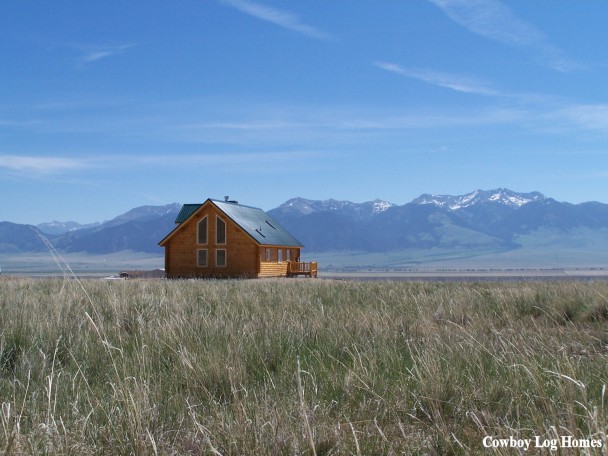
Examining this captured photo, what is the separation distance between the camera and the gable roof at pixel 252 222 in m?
40.9

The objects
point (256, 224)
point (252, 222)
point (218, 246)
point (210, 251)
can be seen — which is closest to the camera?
point (218, 246)

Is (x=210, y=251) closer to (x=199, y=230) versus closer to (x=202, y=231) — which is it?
(x=202, y=231)

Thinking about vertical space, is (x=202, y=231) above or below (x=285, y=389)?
above

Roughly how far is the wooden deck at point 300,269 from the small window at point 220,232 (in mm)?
6055

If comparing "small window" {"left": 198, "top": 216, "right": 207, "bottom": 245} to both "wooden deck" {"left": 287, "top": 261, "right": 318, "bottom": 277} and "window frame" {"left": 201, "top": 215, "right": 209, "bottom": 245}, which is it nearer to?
"window frame" {"left": 201, "top": 215, "right": 209, "bottom": 245}

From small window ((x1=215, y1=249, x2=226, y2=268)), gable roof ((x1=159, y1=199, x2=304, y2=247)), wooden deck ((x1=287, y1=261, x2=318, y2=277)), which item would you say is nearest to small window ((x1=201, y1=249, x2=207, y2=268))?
small window ((x1=215, y1=249, x2=226, y2=268))

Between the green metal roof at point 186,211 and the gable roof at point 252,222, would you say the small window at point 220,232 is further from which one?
the green metal roof at point 186,211

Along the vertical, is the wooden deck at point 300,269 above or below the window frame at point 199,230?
below

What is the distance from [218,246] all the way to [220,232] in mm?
844

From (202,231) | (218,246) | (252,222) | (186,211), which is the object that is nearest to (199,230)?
(202,231)

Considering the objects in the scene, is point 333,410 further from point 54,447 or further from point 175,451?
point 54,447

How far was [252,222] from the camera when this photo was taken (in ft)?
142

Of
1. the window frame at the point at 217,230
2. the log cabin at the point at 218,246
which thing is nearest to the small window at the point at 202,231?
the log cabin at the point at 218,246

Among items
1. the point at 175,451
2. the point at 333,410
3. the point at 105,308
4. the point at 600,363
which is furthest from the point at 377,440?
the point at 105,308
